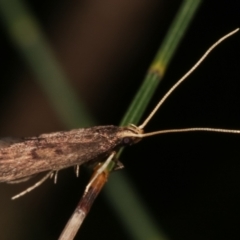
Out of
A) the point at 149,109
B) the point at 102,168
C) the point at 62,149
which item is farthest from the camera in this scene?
the point at 149,109

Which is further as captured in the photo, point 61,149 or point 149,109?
point 149,109

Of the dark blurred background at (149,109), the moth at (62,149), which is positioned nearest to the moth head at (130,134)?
the moth at (62,149)

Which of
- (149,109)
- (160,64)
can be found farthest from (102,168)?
(149,109)

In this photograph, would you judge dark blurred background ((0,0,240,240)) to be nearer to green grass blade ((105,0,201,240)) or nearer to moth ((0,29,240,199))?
green grass blade ((105,0,201,240))

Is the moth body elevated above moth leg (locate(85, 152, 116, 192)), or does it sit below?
above

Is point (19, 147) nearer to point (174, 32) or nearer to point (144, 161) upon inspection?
point (174, 32)

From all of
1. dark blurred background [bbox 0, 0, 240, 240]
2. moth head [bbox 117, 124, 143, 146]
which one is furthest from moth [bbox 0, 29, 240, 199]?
dark blurred background [bbox 0, 0, 240, 240]

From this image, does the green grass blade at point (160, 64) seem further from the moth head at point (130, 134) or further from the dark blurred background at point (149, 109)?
the dark blurred background at point (149, 109)

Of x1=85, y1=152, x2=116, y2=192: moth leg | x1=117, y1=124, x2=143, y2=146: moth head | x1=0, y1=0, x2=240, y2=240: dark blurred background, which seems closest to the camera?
x1=85, y1=152, x2=116, y2=192: moth leg

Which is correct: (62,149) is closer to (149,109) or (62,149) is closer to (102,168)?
(102,168)

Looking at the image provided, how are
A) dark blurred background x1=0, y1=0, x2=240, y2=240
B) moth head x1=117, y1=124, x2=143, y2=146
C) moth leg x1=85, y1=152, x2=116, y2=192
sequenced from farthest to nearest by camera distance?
dark blurred background x1=0, y1=0, x2=240, y2=240 → moth head x1=117, y1=124, x2=143, y2=146 → moth leg x1=85, y1=152, x2=116, y2=192
